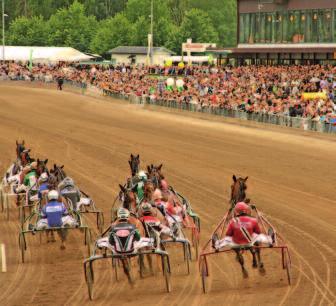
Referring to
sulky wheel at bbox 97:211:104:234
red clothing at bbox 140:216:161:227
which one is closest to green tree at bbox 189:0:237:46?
sulky wheel at bbox 97:211:104:234

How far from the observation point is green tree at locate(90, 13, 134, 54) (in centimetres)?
12625

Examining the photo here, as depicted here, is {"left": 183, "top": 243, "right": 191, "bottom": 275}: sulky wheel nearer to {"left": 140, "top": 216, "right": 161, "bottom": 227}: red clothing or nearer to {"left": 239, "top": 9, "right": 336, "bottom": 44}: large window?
{"left": 140, "top": 216, "right": 161, "bottom": 227}: red clothing

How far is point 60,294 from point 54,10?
160 metres

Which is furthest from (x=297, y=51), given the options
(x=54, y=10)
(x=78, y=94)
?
(x=54, y=10)

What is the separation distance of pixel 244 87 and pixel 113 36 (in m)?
79.6

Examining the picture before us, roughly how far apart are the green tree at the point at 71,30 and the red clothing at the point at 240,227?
11451 cm

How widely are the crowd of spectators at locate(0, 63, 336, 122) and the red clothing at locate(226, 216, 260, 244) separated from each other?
2300 cm

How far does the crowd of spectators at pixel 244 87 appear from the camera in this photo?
130ft

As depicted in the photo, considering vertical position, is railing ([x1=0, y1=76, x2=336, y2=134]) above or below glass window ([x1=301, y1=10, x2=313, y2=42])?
below

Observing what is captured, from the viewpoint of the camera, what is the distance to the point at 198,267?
15391mm

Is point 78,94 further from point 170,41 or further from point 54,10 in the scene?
point 54,10

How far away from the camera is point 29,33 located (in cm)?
13125

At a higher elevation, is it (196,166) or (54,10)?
(54,10)

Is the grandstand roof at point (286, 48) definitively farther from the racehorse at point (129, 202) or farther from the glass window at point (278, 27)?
the racehorse at point (129, 202)
